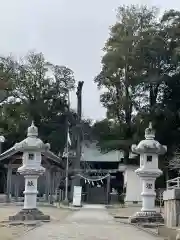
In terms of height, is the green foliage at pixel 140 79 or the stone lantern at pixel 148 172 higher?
the green foliage at pixel 140 79

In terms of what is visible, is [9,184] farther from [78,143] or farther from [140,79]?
[140,79]

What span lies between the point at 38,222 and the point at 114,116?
25.6 meters

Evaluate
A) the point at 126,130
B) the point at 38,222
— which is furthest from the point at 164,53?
the point at 38,222

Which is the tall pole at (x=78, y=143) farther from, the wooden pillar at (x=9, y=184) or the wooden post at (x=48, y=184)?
the wooden pillar at (x=9, y=184)

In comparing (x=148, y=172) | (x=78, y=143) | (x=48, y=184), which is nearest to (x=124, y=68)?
(x=78, y=143)

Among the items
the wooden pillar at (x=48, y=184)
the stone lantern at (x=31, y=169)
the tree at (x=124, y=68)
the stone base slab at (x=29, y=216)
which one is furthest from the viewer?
the tree at (x=124, y=68)

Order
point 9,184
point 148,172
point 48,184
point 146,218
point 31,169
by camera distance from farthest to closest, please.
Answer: point 48,184 < point 9,184 < point 31,169 < point 148,172 < point 146,218

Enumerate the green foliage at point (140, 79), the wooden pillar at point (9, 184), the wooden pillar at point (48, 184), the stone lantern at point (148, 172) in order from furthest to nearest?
1. the green foliage at point (140, 79)
2. the wooden pillar at point (48, 184)
3. the wooden pillar at point (9, 184)
4. the stone lantern at point (148, 172)

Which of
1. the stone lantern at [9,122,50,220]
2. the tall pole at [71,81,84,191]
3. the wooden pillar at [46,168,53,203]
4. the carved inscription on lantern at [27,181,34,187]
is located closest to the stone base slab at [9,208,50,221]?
the stone lantern at [9,122,50,220]

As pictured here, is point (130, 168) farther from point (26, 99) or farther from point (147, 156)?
point (147, 156)

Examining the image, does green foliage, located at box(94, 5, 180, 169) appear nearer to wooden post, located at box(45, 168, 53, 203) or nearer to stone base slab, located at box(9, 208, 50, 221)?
wooden post, located at box(45, 168, 53, 203)

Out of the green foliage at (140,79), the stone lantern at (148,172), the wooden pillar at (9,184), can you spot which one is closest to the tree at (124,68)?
the green foliage at (140,79)

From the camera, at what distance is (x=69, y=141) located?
42969mm

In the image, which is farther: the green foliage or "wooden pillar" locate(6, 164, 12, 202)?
the green foliage
